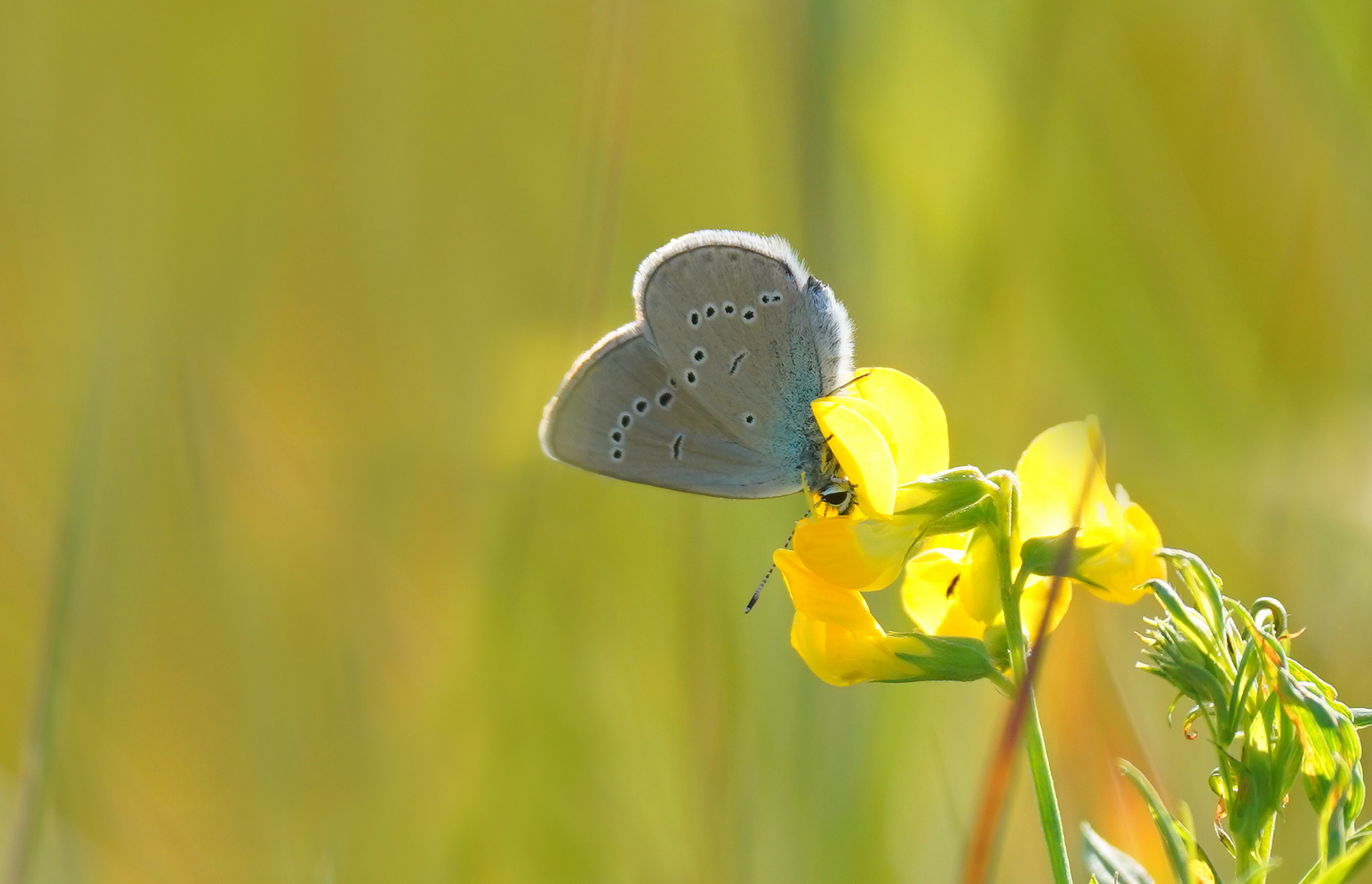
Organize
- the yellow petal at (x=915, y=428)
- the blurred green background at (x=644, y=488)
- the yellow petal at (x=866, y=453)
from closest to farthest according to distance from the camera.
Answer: the yellow petal at (x=866, y=453) → the yellow petal at (x=915, y=428) → the blurred green background at (x=644, y=488)

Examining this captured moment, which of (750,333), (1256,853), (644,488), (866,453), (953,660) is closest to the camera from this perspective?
(1256,853)

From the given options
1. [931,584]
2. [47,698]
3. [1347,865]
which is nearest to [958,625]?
[931,584]

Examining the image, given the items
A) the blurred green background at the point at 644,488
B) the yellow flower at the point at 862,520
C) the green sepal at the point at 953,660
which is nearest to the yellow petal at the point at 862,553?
the yellow flower at the point at 862,520

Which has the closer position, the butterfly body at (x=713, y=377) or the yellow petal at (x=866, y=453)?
the yellow petal at (x=866, y=453)

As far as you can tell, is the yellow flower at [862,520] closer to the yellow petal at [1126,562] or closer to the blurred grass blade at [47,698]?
the yellow petal at [1126,562]

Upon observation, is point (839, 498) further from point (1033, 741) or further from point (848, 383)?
point (1033, 741)

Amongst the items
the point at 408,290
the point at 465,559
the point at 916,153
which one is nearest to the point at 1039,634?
the point at 916,153

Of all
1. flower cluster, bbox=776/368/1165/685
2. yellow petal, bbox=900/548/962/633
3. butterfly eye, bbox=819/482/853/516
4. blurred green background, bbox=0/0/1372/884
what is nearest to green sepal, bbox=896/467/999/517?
flower cluster, bbox=776/368/1165/685
